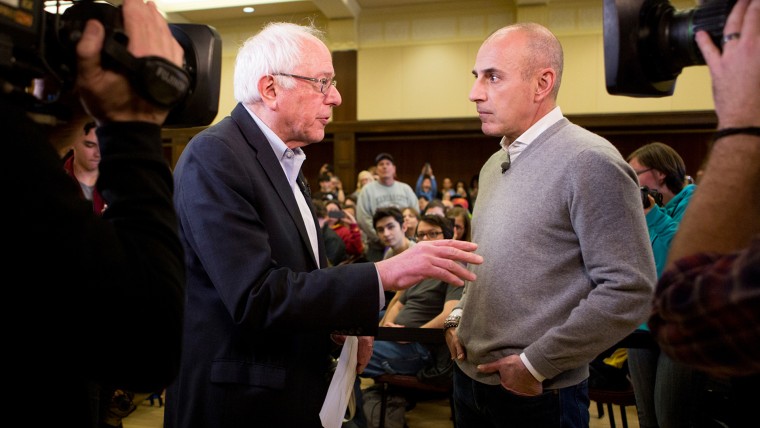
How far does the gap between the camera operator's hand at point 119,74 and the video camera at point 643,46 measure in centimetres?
68

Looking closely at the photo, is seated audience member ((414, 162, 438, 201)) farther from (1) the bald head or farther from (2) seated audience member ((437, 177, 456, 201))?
(1) the bald head

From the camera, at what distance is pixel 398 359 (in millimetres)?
3301

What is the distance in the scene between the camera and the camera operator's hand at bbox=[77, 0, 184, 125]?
0.71 meters

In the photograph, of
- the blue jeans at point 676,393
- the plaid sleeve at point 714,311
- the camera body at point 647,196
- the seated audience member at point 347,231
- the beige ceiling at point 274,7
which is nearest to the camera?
the plaid sleeve at point 714,311

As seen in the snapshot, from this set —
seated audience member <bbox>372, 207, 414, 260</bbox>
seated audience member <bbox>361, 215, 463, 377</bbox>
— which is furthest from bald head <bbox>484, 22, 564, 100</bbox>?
seated audience member <bbox>372, 207, 414, 260</bbox>

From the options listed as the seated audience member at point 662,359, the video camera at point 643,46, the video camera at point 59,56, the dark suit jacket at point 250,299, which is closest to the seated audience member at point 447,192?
the seated audience member at point 662,359

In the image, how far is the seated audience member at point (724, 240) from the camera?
2.08 ft

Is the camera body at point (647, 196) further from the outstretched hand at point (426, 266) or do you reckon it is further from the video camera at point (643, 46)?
the video camera at point (643, 46)

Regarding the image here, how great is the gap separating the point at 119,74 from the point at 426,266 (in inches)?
28.1

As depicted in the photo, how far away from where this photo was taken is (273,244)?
4.28 feet

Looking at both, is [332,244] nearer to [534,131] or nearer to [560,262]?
[534,131]

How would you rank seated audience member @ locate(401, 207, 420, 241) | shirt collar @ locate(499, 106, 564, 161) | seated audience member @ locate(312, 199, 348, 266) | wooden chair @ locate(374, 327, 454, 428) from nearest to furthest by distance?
shirt collar @ locate(499, 106, 564, 161)
wooden chair @ locate(374, 327, 454, 428)
seated audience member @ locate(312, 199, 348, 266)
seated audience member @ locate(401, 207, 420, 241)

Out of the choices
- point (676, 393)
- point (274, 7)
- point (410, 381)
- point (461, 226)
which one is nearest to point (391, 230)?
point (461, 226)

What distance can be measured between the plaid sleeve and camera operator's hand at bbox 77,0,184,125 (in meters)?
0.70
